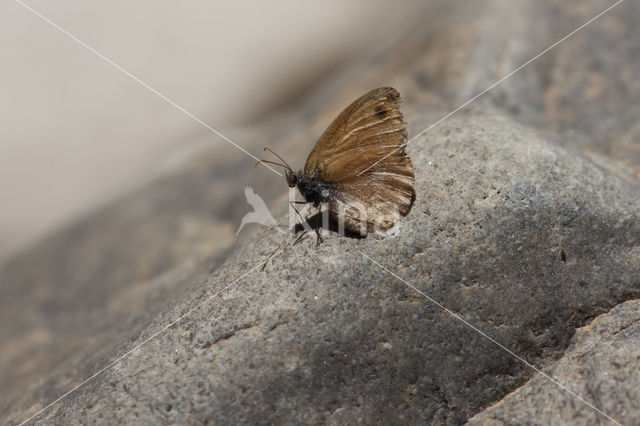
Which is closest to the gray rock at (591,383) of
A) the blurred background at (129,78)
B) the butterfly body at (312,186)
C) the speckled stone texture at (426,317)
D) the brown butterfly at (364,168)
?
the speckled stone texture at (426,317)

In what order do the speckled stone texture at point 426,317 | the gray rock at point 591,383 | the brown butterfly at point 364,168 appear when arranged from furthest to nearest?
the brown butterfly at point 364,168, the speckled stone texture at point 426,317, the gray rock at point 591,383

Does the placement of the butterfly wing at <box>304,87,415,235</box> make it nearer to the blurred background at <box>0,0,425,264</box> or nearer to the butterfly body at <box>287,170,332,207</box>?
the butterfly body at <box>287,170,332,207</box>

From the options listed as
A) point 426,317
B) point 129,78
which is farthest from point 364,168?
point 129,78

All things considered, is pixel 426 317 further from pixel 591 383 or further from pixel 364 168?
pixel 364 168

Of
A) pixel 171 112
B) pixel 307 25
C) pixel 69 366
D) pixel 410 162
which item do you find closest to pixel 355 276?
pixel 410 162

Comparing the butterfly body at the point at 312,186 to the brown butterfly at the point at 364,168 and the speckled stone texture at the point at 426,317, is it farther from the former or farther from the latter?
the speckled stone texture at the point at 426,317

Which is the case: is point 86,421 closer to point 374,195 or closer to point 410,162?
point 374,195
